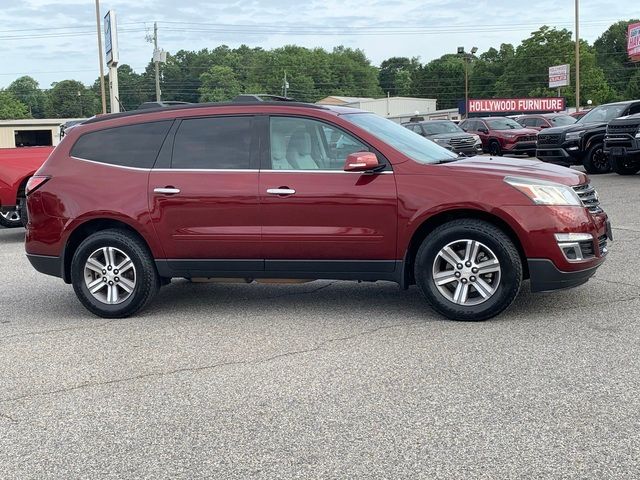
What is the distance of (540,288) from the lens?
590 cm

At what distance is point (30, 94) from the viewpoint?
15725 cm

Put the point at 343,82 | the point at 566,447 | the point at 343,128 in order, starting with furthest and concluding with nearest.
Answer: the point at 343,82, the point at 343,128, the point at 566,447

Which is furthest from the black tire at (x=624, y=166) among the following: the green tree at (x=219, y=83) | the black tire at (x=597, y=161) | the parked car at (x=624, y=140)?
the green tree at (x=219, y=83)

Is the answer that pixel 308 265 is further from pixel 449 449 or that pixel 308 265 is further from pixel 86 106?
pixel 86 106

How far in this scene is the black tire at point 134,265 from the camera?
655cm

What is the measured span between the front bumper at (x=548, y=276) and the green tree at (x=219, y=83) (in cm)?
13182

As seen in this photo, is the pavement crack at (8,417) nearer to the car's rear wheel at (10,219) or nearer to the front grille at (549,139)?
the car's rear wheel at (10,219)

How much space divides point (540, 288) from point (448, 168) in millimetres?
1160

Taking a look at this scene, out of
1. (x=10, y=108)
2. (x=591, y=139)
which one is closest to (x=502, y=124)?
(x=591, y=139)

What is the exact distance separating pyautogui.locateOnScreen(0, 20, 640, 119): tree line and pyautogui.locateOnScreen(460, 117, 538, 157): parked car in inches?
3179

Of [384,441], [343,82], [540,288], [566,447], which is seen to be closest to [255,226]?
[540,288]

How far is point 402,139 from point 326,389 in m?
2.79

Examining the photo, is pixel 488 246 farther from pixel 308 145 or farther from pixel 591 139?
pixel 591 139

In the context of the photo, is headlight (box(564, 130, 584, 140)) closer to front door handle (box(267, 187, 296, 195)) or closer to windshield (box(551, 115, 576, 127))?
windshield (box(551, 115, 576, 127))
